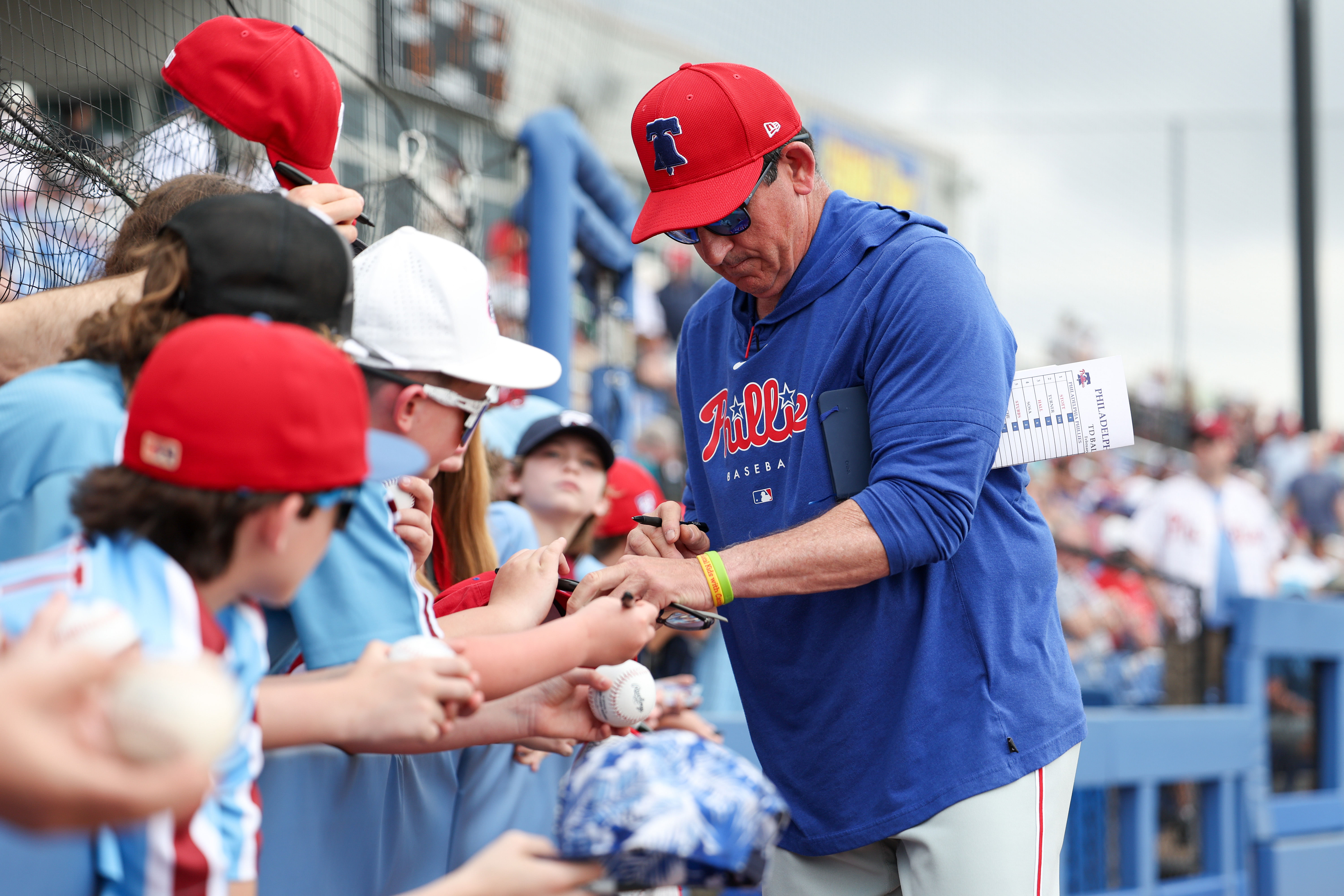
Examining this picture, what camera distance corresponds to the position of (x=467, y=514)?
2.68 metres

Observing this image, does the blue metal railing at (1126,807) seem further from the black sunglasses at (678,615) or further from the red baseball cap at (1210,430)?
the red baseball cap at (1210,430)

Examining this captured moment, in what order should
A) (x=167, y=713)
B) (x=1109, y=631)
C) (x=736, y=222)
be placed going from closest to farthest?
1. (x=167, y=713)
2. (x=736, y=222)
3. (x=1109, y=631)

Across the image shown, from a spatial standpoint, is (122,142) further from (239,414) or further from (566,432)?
(239,414)

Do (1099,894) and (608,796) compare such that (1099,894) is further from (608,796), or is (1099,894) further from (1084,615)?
(608,796)

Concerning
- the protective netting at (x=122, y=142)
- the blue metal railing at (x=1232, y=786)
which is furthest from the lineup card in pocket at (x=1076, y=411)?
the blue metal railing at (x=1232, y=786)

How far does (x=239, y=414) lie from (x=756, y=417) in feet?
4.24

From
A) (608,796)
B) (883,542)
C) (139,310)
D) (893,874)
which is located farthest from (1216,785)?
(139,310)

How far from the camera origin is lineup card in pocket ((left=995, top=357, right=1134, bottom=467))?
93.1 inches

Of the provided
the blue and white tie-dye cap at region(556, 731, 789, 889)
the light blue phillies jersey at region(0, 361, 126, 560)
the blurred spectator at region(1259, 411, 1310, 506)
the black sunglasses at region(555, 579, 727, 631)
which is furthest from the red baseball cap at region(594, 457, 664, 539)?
the blurred spectator at region(1259, 411, 1310, 506)

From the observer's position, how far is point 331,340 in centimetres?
166

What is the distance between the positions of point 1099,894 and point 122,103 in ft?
17.3

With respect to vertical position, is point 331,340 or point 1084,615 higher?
point 331,340

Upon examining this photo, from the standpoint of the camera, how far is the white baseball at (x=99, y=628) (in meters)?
1.14

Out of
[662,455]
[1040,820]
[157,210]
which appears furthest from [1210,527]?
[157,210]
